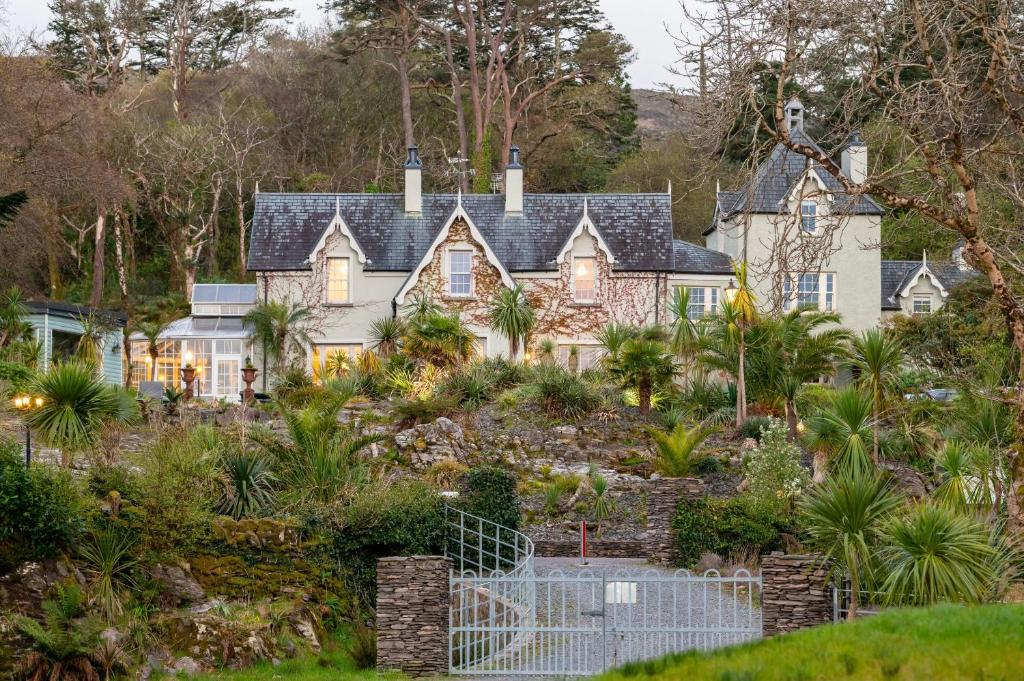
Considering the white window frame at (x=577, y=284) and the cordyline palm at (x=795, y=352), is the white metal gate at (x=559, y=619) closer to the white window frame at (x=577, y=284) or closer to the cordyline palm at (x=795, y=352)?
the cordyline palm at (x=795, y=352)

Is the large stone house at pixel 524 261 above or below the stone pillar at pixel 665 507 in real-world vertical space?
above

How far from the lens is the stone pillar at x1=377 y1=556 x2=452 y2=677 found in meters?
18.6

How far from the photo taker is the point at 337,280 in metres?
44.1

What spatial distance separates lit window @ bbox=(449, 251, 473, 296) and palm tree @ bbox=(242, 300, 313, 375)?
14.5ft

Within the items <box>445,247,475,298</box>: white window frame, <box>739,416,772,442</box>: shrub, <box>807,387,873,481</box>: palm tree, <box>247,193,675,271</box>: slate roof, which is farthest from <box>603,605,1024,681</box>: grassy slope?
<box>247,193,675,271</box>: slate roof

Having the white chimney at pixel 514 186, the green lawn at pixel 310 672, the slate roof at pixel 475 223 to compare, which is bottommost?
the green lawn at pixel 310 672

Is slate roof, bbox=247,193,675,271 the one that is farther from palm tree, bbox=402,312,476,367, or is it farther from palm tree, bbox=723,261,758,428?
palm tree, bbox=723,261,758,428

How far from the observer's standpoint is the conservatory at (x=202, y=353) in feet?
140

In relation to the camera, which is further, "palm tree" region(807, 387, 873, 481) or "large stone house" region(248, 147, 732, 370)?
"large stone house" region(248, 147, 732, 370)

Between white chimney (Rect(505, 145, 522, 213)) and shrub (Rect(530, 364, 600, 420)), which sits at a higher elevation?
white chimney (Rect(505, 145, 522, 213))

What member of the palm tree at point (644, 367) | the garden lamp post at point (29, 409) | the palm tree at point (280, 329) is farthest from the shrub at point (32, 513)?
the palm tree at point (280, 329)

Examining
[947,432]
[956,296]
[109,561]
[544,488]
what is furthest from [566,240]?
[109,561]

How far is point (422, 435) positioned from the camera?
31281mm

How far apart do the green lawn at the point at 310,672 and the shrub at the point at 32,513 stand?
2.66 metres
